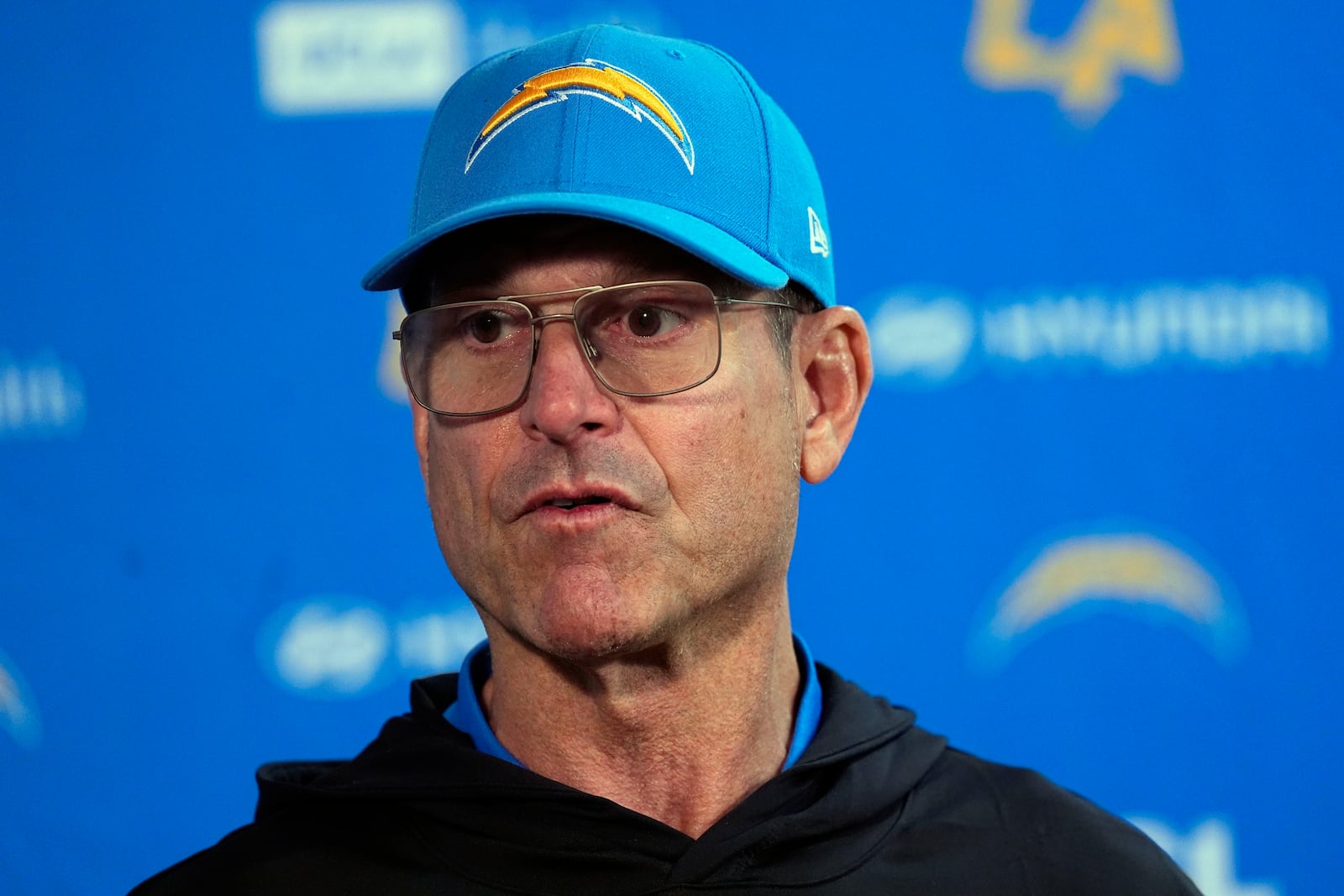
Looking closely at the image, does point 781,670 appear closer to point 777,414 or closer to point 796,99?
point 777,414

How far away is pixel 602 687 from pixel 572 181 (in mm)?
461

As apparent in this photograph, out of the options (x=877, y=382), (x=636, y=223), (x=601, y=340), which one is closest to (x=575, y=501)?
(x=601, y=340)

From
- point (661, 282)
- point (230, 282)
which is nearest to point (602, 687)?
point (661, 282)

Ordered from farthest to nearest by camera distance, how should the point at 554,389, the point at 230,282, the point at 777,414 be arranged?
the point at 230,282
the point at 777,414
the point at 554,389

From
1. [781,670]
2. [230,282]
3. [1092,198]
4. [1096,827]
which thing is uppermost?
[1092,198]

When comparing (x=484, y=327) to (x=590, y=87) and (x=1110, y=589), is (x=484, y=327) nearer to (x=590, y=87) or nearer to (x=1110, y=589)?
(x=590, y=87)

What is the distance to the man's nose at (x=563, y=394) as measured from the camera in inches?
43.1

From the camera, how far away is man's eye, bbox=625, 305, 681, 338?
1.15 meters

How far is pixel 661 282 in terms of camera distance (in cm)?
114

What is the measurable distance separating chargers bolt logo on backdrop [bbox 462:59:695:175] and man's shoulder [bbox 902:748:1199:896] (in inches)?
27.3

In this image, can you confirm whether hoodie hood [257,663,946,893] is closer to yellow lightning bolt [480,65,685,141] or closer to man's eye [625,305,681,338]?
man's eye [625,305,681,338]

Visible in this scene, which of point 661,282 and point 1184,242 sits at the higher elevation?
point 1184,242

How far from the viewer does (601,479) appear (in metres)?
1.10

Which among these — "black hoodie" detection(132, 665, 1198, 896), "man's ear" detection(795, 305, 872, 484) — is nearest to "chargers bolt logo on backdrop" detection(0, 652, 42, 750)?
"black hoodie" detection(132, 665, 1198, 896)
